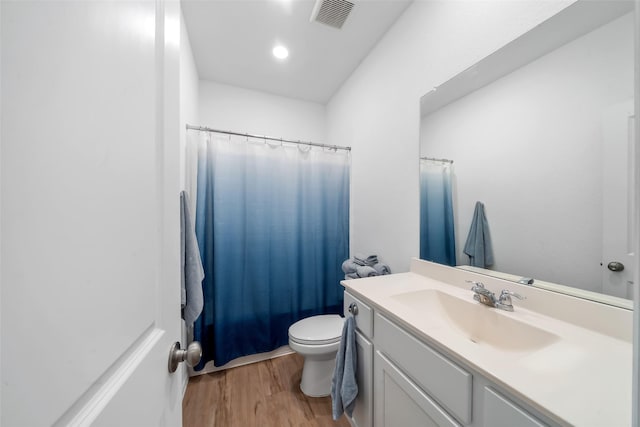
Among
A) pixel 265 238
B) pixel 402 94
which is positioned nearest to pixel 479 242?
pixel 402 94

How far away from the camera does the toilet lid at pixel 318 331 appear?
1478mm

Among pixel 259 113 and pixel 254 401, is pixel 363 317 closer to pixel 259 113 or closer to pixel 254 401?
pixel 254 401

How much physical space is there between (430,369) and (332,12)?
1948 millimetres

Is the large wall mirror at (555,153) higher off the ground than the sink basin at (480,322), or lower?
higher

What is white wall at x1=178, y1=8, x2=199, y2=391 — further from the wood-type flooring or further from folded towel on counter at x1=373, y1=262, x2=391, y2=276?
folded towel on counter at x1=373, y1=262, x2=391, y2=276

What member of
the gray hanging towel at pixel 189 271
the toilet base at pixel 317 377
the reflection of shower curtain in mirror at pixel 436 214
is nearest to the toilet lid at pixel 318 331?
the toilet base at pixel 317 377

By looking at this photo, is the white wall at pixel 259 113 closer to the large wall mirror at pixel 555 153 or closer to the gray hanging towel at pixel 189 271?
the gray hanging towel at pixel 189 271

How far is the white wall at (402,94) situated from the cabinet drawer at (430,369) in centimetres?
64

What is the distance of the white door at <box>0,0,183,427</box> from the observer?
0.72 ft

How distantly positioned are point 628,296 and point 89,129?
1376mm

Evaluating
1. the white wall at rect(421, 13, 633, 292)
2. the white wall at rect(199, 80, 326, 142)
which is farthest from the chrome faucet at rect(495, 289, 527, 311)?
the white wall at rect(199, 80, 326, 142)

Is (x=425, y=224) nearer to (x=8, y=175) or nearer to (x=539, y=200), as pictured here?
(x=539, y=200)

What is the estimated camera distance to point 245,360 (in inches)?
73.5

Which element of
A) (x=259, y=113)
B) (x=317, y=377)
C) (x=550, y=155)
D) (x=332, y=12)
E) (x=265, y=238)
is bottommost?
(x=317, y=377)
